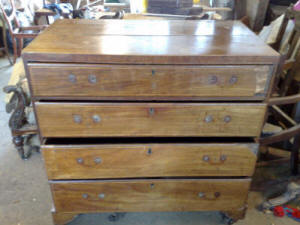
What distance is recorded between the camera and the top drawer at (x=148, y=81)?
0.90 meters

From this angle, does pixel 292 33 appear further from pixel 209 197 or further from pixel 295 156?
pixel 209 197

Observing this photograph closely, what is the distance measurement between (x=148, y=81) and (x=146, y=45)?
0.14 meters

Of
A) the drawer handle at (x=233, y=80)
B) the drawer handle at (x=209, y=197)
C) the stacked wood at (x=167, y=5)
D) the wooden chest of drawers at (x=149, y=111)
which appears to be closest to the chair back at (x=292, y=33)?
the wooden chest of drawers at (x=149, y=111)

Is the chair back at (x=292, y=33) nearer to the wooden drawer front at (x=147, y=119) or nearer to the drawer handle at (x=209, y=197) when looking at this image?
the wooden drawer front at (x=147, y=119)

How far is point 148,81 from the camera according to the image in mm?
927

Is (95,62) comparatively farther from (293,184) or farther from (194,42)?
(293,184)

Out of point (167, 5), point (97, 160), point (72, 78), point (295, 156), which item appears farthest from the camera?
point (167, 5)

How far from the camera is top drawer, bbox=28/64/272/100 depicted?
90cm

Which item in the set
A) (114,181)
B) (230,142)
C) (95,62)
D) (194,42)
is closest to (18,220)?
(114,181)

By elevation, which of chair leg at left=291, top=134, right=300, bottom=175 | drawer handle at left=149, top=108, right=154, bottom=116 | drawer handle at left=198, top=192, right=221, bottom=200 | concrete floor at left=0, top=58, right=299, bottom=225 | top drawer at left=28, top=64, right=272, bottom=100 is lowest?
concrete floor at left=0, top=58, right=299, bottom=225

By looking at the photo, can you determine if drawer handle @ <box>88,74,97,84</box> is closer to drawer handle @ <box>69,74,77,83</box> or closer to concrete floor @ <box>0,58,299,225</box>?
drawer handle @ <box>69,74,77,83</box>

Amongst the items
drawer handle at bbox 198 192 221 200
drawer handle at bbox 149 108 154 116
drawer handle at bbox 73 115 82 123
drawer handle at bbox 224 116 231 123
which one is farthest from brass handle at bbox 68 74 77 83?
drawer handle at bbox 198 192 221 200

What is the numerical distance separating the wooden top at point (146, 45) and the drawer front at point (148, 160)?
0.37 meters

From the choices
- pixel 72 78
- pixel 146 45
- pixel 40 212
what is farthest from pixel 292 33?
pixel 40 212
